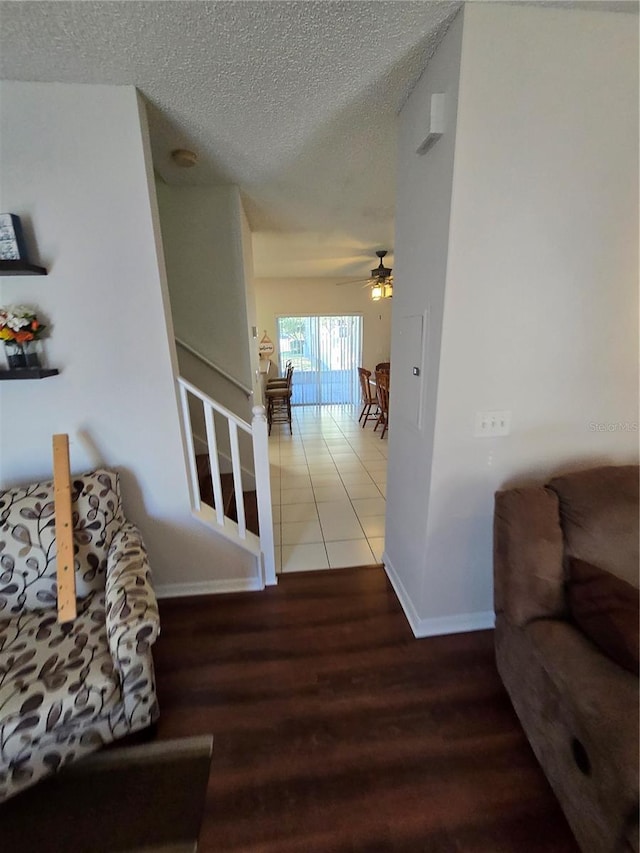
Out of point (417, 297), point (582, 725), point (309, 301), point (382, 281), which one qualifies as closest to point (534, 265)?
point (417, 297)

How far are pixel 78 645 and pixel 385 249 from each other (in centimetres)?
500

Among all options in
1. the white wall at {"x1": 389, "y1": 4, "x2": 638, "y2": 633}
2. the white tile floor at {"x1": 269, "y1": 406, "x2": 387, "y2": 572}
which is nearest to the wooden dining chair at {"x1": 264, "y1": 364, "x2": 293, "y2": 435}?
the white tile floor at {"x1": 269, "y1": 406, "x2": 387, "y2": 572}

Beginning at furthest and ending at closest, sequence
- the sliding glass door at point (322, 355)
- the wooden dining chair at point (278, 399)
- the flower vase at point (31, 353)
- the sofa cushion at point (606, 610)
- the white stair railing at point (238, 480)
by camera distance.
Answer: the sliding glass door at point (322, 355) → the wooden dining chair at point (278, 399) → the white stair railing at point (238, 480) → the flower vase at point (31, 353) → the sofa cushion at point (606, 610)

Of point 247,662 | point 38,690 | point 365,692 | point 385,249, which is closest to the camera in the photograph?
point 38,690

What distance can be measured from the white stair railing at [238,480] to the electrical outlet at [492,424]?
3.61 ft

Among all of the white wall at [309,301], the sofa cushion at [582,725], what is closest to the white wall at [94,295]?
the sofa cushion at [582,725]

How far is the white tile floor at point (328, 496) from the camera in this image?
8.32 feet

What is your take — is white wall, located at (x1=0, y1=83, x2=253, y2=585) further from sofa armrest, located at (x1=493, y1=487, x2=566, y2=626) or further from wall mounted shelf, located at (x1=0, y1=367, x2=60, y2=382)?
sofa armrest, located at (x1=493, y1=487, x2=566, y2=626)

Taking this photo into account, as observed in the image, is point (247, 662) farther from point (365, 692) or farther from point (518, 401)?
point (518, 401)

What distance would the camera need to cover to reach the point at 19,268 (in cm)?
148

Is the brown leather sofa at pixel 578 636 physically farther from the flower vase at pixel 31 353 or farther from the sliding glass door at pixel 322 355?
the sliding glass door at pixel 322 355

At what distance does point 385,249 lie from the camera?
4.71m

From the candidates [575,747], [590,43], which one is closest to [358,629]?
[575,747]

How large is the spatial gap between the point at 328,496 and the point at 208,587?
4.79 feet
